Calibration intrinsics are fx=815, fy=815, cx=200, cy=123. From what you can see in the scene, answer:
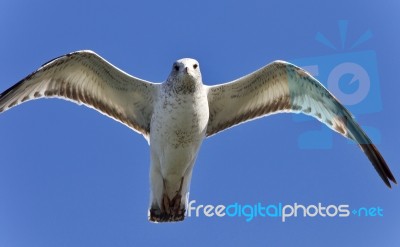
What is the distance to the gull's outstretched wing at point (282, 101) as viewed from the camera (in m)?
10.6

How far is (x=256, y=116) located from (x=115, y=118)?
1.92 metres

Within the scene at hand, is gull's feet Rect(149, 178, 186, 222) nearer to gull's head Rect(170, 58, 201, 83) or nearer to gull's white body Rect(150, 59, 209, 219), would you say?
gull's white body Rect(150, 59, 209, 219)

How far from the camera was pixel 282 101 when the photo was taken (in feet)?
35.9

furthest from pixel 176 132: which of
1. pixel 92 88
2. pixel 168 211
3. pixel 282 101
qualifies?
pixel 282 101

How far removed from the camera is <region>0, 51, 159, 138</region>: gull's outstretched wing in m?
10.5

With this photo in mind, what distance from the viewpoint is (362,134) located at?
419 inches

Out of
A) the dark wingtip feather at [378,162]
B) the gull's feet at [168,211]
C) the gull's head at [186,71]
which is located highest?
the gull's head at [186,71]

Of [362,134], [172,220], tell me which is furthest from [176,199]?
[362,134]

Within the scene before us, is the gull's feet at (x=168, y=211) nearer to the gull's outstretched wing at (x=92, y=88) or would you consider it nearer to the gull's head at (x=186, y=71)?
the gull's outstretched wing at (x=92, y=88)

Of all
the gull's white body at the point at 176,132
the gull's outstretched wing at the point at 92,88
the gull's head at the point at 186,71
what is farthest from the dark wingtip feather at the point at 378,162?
the gull's outstretched wing at the point at 92,88

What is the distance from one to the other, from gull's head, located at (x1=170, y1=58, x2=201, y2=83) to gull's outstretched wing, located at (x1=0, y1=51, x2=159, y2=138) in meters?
0.73

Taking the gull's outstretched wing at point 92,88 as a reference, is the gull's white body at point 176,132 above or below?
below

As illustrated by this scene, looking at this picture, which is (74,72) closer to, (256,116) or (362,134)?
(256,116)

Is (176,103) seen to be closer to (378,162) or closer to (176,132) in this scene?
(176,132)
